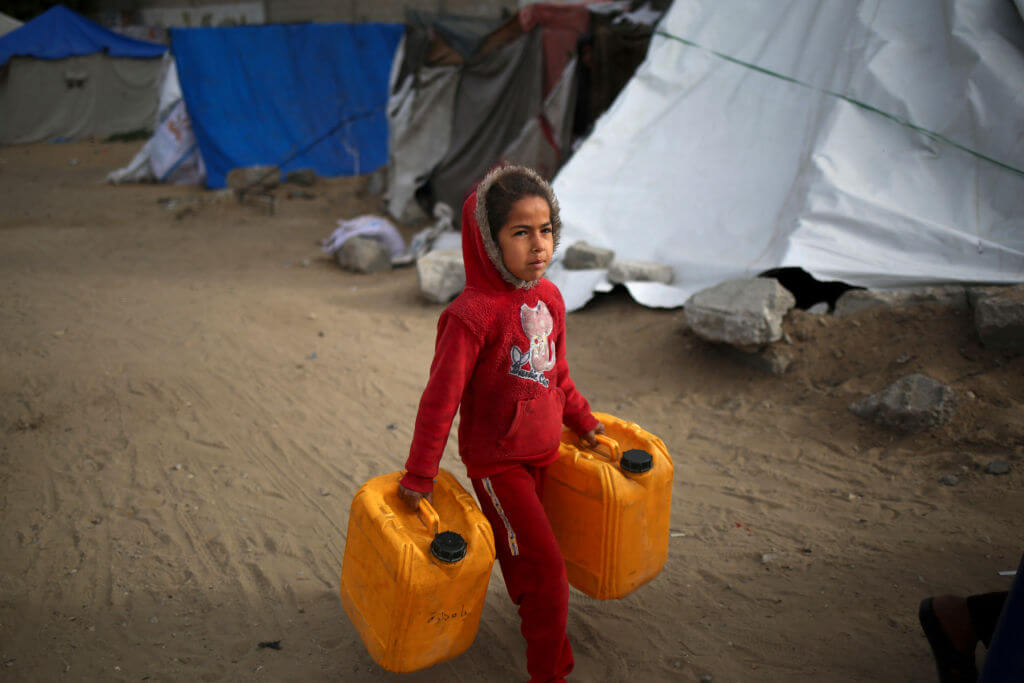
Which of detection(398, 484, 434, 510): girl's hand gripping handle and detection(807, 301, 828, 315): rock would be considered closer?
detection(398, 484, 434, 510): girl's hand gripping handle

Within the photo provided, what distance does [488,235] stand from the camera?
1824 mm

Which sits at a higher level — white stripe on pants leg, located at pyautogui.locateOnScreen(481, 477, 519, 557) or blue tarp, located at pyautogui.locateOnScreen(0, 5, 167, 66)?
white stripe on pants leg, located at pyautogui.locateOnScreen(481, 477, 519, 557)

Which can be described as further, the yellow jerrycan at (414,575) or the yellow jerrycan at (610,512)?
the yellow jerrycan at (610,512)

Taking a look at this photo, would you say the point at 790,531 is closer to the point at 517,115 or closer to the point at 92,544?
the point at 92,544

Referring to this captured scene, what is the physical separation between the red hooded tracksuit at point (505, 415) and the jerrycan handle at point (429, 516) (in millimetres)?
39

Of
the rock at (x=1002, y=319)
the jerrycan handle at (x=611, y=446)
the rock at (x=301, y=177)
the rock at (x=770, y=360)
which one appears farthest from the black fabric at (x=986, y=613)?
the rock at (x=301, y=177)

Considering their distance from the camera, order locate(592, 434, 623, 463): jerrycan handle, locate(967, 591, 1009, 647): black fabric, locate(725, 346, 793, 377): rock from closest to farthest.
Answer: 1. locate(967, 591, 1009, 647): black fabric
2. locate(592, 434, 623, 463): jerrycan handle
3. locate(725, 346, 793, 377): rock

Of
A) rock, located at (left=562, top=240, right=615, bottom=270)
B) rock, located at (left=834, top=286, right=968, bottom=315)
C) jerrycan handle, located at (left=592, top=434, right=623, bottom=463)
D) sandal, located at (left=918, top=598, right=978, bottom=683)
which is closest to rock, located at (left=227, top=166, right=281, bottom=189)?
rock, located at (left=562, top=240, right=615, bottom=270)

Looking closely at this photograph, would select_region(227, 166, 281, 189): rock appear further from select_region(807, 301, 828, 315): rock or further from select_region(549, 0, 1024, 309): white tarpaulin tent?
select_region(807, 301, 828, 315): rock

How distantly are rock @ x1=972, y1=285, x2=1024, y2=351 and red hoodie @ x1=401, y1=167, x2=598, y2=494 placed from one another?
2.90m

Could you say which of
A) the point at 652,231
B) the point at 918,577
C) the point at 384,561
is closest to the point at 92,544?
the point at 384,561

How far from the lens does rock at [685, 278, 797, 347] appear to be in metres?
4.10

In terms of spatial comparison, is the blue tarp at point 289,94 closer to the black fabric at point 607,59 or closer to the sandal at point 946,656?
the black fabric at point 607,59

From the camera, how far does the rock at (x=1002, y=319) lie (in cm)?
357
